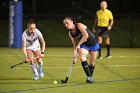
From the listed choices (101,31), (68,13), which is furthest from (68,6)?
(101,31)

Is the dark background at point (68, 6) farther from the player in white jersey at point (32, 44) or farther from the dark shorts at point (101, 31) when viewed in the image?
the player in white jersey at point (32, 44)

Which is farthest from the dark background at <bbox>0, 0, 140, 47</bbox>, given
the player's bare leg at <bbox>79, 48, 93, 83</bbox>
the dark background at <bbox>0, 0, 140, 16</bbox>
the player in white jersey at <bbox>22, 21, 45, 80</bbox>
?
the player's bare leg at <bbox>79, 48, 93, 83</bbox>

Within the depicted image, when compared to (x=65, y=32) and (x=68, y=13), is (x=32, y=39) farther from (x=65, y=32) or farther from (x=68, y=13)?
(x=68, y=13)

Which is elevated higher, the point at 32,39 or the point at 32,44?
the point at 32,39

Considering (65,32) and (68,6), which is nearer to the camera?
(65,32)

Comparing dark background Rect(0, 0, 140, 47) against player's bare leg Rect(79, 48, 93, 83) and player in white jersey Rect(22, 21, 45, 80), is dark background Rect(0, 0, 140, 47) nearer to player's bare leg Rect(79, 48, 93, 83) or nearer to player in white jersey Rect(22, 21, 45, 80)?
player in white jersey Rect(22, 21, 45, 80)

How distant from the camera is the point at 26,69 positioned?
14.3m

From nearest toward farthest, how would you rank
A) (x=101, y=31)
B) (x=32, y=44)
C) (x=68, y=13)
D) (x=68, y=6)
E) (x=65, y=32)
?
(x=32, y=44), (x=101, y=31), (x=65, y=32), (x=68, y=13), (x=68, y=6)

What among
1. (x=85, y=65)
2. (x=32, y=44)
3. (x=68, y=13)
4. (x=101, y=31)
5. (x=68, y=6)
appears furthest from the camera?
(x=68, y=6)

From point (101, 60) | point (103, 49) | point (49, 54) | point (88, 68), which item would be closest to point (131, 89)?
point (88, 68)

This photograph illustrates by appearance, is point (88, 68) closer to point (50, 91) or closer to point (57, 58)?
point (50, 91)

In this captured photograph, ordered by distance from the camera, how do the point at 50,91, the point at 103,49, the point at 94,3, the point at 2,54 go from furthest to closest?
the point at 94,3, the point at 103,49, the point at 2,54, the point at 50,91

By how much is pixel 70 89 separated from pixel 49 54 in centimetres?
791

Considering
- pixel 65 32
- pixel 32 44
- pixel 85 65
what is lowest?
pixel 65 32
